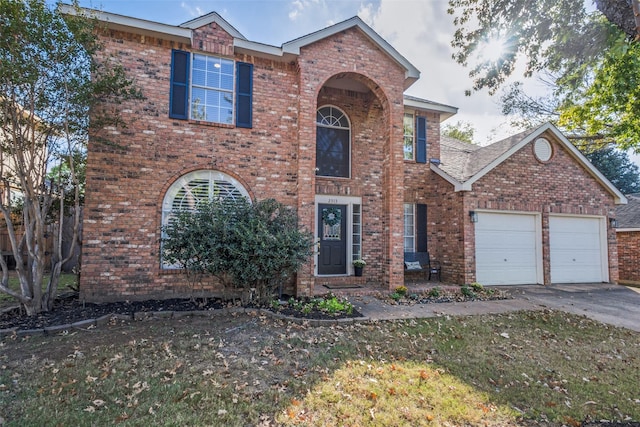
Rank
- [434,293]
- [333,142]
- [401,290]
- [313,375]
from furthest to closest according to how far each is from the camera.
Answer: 1. [333,142]
2. [434,293]
3. [401,290]
4. [313,375]

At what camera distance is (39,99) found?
5.64m

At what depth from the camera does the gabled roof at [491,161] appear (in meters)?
9.93

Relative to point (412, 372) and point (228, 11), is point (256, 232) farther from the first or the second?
point (228, 11)

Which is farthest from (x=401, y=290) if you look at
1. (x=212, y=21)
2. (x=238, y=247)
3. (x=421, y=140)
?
(x=212, y=21)

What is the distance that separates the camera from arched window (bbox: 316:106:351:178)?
963 centimetres

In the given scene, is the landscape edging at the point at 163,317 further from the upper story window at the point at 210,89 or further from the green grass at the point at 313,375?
the upper story window at the point at 210,89

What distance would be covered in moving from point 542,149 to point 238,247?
10397mm

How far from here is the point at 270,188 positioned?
796 cm

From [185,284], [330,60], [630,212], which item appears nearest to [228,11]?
[330,60]

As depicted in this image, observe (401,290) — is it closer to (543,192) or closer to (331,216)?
(331,216)

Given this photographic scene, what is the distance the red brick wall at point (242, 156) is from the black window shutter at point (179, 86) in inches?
5.2

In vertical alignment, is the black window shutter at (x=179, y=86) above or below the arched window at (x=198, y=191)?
above

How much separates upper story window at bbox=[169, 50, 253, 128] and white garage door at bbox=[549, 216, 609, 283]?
10489 mm

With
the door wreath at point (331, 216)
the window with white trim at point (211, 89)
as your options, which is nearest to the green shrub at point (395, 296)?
the door wreath at point (331, 216)
